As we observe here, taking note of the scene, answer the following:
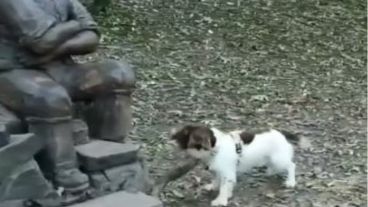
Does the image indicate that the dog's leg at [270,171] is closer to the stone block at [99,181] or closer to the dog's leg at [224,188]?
the dog's leg at [224,188]

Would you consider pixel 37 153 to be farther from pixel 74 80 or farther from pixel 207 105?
pixel 207 105

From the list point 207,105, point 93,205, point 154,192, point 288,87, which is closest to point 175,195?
point 154,192

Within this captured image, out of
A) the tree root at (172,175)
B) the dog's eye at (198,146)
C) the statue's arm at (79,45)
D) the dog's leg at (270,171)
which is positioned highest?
the statue's arm at (79,45)

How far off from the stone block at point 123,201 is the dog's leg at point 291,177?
1139 millimetres

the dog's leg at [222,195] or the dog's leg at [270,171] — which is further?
the dog's leg at [270,171]

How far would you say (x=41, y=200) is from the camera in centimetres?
325

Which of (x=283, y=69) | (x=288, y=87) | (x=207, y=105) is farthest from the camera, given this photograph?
(x=283, y=69)

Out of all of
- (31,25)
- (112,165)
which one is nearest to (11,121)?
(31,25)

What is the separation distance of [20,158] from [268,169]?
1.71 meters

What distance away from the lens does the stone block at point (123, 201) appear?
11.0 ft

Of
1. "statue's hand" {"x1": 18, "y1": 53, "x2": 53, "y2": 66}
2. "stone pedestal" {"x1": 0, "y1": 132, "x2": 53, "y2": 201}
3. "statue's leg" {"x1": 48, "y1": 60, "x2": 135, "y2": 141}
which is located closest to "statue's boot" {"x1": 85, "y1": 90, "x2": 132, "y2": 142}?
"statue's leg" {"x1": 48, "y1": 60, "x2": 135, "y2": 141}

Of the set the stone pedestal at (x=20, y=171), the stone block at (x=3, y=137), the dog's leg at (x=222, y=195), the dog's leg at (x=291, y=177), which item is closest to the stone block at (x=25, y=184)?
the stone pedestal at (x=20, y=171)

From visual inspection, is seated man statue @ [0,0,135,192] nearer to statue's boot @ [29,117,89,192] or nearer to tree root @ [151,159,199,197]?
statue's boot @ [29,117,89,192]

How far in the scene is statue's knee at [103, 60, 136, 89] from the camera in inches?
137
